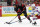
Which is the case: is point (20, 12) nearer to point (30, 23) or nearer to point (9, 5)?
point (30, 23)

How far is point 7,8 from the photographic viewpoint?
4.14m

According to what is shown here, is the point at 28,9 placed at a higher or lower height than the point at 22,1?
lower

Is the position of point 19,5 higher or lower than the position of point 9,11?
higher

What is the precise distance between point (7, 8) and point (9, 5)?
0.13 metres

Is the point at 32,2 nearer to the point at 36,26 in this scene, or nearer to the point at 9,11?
the point at 9,11

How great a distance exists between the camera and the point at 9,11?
4.17 metres

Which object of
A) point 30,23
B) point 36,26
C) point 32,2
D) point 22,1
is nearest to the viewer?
point 36,26

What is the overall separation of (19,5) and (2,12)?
930mm

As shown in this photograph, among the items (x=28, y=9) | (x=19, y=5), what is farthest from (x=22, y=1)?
(x=28, y=9)

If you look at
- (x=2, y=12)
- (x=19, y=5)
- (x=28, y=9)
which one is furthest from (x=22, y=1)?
(x=2, y=12)

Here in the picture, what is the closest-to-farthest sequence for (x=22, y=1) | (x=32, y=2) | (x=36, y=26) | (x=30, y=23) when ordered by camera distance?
(x=36, y=26)
(x=30, y=23)
(x=22, y=1)
(x=32, y=2)

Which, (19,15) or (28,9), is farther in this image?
(28,9)

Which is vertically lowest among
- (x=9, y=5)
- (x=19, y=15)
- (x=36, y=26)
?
(x=36, y=26)

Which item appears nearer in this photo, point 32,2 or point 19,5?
point 19,5
